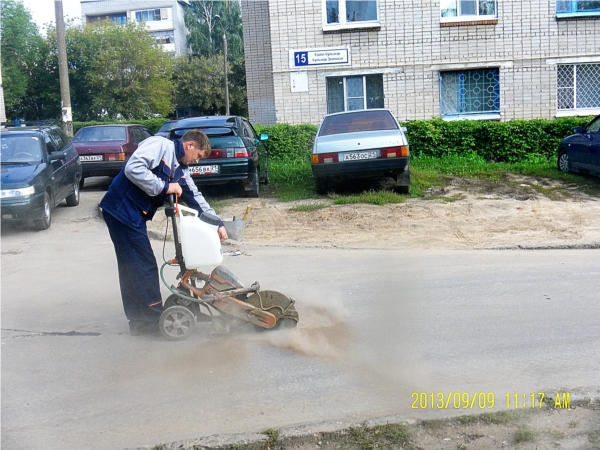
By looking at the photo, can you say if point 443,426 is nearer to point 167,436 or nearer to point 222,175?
point 167,436

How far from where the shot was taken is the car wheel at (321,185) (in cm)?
1279

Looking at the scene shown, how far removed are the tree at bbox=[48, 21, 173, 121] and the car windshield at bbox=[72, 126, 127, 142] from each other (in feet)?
88.1

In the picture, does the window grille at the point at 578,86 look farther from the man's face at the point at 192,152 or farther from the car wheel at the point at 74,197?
the man's face at the point at 192,152

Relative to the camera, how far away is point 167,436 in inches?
159

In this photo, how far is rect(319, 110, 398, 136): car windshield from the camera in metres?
13.2

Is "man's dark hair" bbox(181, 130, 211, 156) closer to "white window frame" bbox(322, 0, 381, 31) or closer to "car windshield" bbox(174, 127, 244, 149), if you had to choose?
"car windshield" bbox(174, 127, 244, 149)

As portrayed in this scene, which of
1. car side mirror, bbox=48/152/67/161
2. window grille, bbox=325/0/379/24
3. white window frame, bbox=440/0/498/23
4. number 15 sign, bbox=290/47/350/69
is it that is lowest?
car side mirror, bbox=48/152/67/161

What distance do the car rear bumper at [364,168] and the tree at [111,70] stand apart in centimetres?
3341

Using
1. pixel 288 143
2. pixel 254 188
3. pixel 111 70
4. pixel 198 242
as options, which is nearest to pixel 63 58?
pixel 288 143

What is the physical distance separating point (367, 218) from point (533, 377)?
6319 mm

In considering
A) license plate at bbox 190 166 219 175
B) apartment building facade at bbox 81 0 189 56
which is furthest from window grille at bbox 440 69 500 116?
apartment building facade at bbox 81 0 189 56

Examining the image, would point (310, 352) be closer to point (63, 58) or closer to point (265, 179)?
point (265, 179)

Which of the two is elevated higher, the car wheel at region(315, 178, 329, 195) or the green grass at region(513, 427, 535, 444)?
the car wheel at region(315, 178, 329, 195)
